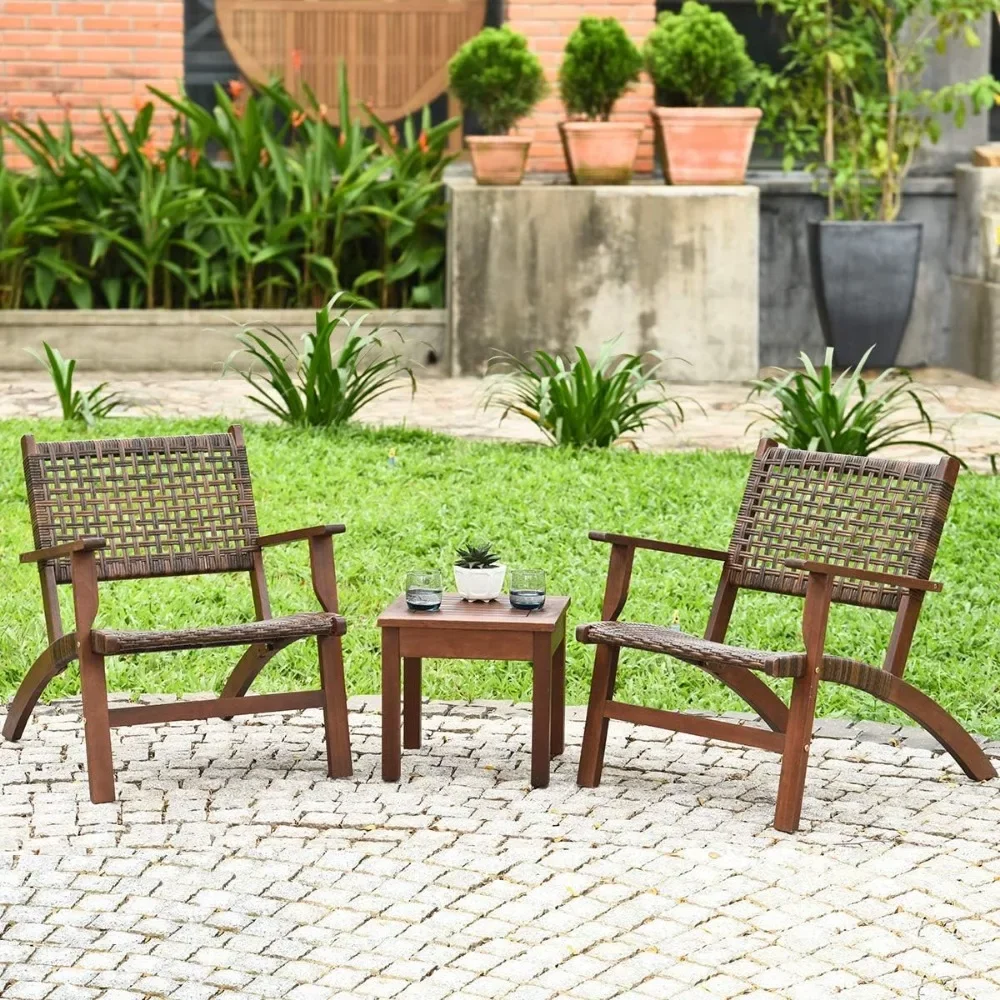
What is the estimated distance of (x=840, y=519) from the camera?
17.4 feet

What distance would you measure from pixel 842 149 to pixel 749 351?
146cm

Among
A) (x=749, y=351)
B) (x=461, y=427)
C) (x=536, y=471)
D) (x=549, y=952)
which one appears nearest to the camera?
(x=549, y=952)

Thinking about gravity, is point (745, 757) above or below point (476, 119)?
below

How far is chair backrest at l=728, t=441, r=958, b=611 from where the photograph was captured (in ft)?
16.9

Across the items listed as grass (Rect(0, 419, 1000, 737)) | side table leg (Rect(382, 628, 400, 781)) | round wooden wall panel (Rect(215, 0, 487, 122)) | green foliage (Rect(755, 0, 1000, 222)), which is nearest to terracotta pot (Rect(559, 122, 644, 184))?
green foliage (Rect(755, 0, 1000, 222))

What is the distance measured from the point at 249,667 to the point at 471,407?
4.88 m

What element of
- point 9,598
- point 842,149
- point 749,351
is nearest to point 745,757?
point 9,598

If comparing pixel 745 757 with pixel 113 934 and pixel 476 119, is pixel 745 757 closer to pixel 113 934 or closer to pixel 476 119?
pixel 113 934

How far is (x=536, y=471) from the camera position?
8250mm

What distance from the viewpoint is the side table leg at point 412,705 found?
5285 mm

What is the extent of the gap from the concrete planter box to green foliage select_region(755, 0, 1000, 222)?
254cm

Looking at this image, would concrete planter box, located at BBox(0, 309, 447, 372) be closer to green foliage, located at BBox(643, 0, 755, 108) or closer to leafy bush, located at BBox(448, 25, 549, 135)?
leafy bush, located at BBox(448, 25, 549, 135)

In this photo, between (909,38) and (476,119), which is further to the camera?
(476,119)

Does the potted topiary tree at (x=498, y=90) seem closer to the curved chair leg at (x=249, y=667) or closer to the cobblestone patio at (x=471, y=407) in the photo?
the cobblestone patio at (x=471, y=407)
